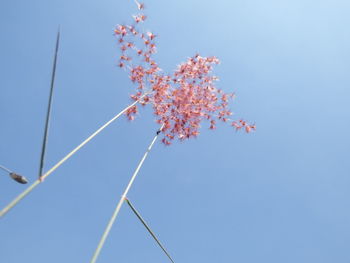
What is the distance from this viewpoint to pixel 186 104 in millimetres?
6828

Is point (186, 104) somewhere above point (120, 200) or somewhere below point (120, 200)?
above

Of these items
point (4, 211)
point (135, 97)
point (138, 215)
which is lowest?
point (138, 215)

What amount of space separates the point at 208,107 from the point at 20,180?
14.6ft

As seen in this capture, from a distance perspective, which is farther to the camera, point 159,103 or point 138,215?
point 159,103

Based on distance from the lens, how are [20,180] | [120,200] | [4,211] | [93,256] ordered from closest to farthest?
1. [4,211]
2. [93,256]
3. [120,200]
4. [20,180]

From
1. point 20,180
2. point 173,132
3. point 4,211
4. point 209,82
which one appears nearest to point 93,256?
point 4,211

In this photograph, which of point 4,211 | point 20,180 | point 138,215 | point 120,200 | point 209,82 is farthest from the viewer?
point 209,82

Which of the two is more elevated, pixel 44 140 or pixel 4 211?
pixel 44 140

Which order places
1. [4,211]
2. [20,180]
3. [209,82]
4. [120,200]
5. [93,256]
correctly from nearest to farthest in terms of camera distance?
[4,211]
[93,256]
[120,200]
[20,180]
[209,82]

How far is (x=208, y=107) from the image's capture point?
711cm

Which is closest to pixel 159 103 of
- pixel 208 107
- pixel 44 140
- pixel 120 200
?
pixel 208 107

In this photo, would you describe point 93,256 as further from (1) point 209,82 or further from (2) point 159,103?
(1) point 209,82

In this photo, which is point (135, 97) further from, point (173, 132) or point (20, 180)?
point (20, 180)

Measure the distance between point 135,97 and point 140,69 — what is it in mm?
680
